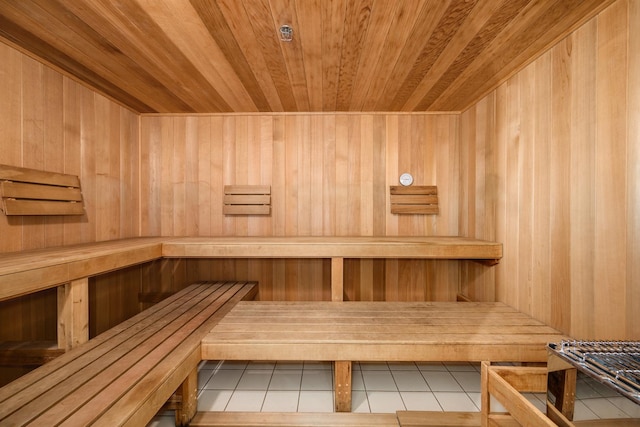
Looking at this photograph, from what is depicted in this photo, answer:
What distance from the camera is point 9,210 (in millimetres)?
1829

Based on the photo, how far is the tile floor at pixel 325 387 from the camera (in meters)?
2.04

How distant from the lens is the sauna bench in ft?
5.37

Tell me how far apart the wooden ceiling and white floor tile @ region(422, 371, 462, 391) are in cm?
252

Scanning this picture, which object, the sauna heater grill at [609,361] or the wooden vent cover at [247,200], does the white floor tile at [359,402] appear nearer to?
the sauna heater grill at [609,361]

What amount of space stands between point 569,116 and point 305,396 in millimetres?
2567

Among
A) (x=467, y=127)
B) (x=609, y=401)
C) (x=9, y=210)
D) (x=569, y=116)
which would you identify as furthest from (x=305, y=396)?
(x=467, y=127)

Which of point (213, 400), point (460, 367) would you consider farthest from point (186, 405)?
point (460, 367)

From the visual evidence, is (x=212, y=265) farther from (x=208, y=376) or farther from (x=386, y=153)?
(x=386, y=153)

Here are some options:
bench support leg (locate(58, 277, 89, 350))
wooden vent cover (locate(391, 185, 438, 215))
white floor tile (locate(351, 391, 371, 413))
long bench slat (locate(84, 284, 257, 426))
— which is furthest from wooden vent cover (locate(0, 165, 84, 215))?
wooden vent cover (locate(391, 185, 438, 215))

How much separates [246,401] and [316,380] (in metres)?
0.58

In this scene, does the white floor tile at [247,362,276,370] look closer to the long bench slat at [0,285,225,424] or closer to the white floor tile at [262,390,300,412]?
the white floor tile at [262,390,300,412]

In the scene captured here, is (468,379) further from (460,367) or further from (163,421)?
(163,421)

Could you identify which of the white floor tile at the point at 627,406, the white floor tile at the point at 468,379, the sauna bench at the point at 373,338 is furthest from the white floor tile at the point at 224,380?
the white floor tile at the point at 627,406

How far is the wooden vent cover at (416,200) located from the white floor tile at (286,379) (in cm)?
186
